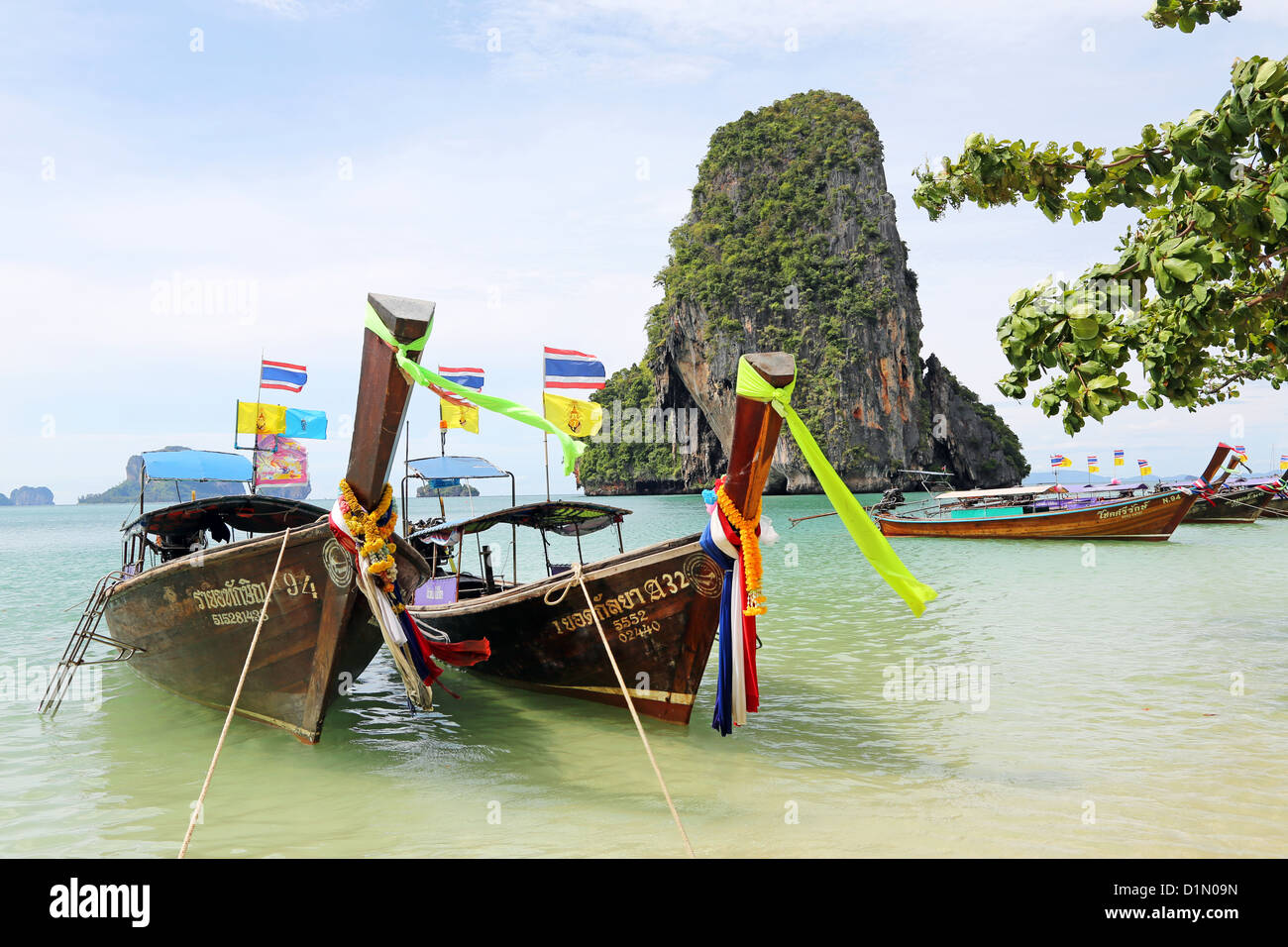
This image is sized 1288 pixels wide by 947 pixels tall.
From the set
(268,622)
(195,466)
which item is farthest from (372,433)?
(195,466)

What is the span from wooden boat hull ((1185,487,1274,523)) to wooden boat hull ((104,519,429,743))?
28936 mm

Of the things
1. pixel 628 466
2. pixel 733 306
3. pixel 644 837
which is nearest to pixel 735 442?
pixel 644 837

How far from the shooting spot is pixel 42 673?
8938 millimetres

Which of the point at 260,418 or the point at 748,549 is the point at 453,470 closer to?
the point at 260,418

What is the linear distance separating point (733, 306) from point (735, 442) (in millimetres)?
52611

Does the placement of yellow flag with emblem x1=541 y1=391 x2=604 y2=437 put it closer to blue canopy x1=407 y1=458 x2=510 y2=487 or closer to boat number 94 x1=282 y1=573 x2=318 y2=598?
blue canopy x1=407 y1=458 x2=510 y2=487

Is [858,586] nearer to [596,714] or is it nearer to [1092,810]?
[596,714]

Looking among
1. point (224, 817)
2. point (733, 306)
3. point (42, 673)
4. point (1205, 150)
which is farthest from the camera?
point (733, 306)

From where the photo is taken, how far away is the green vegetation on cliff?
2813 inches

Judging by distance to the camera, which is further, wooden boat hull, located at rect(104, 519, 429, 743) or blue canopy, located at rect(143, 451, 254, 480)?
blue canopy, located at rect(143, 451, 254, 480)

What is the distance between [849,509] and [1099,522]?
2045 cm
